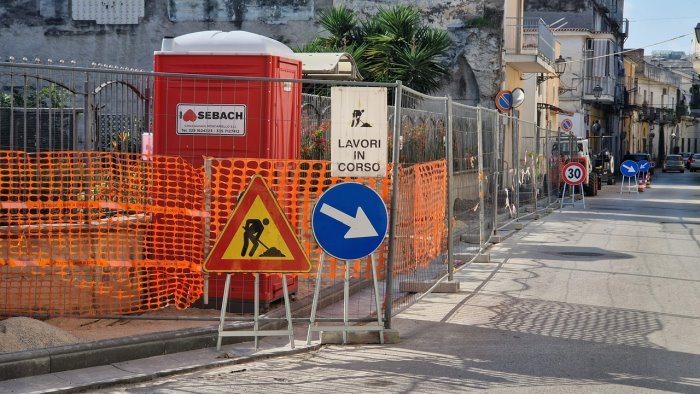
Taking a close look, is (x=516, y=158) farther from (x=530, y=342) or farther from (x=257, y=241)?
(x=257, y=241)

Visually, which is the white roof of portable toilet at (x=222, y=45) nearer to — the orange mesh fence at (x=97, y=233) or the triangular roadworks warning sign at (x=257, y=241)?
the orange mesh fence at (x=97, y=233)

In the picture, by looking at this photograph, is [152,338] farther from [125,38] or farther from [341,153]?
[125,38]

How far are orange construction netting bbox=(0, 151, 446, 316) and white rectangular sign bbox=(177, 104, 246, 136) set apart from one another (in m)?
0.33

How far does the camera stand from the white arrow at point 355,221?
910cm

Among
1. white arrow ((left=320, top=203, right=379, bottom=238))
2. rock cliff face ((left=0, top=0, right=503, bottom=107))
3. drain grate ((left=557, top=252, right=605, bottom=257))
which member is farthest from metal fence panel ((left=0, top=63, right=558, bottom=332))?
rock cliff face ((left=0, top=0, right=503, bottom=107))

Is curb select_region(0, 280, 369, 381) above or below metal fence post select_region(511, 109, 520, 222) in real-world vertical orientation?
below

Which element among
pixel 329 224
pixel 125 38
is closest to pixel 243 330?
pixel 329 224

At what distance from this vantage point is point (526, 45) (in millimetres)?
39312

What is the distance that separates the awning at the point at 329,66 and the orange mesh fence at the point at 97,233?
1092cm

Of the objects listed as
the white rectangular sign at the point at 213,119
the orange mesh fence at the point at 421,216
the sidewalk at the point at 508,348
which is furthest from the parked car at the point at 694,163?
the white rectangular sign at the point at 213,119

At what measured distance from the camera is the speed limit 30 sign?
30094 millimetres

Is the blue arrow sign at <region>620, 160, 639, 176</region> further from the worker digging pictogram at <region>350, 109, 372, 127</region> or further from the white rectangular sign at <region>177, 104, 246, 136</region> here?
the worker digging pictogram at <region>350, 109, 372, 127</region>

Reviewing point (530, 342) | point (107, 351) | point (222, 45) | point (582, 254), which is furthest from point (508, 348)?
point (582, 254)

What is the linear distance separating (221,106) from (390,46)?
18.7 meters
